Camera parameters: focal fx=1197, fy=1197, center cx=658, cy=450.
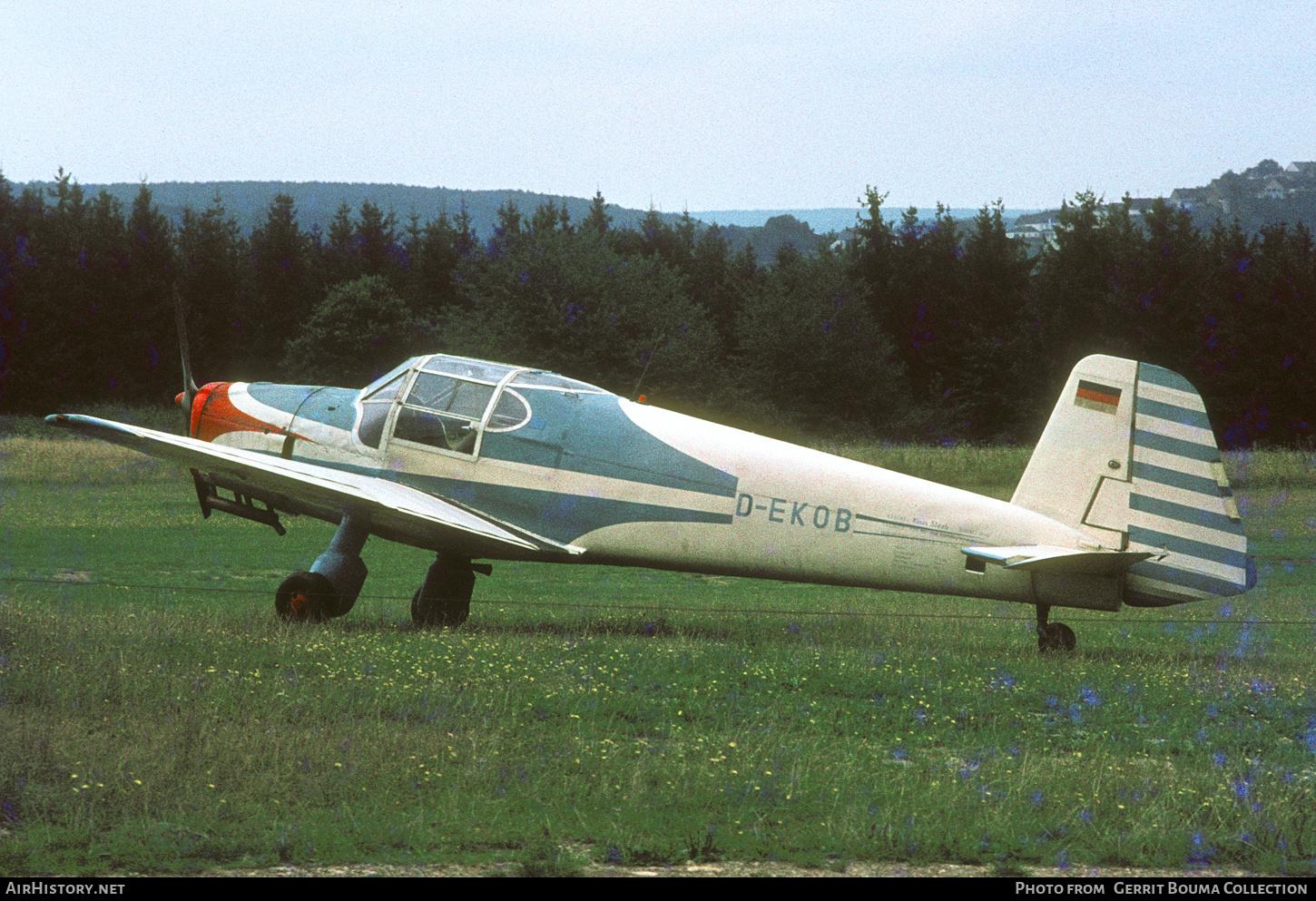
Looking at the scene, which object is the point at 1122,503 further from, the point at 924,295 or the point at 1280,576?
the point at 924,295

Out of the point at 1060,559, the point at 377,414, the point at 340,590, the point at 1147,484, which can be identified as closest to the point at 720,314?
the point at 377,414

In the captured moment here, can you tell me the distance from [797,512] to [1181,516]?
11.1 ft

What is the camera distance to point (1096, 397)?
10914mm

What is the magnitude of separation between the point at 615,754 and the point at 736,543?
423 cm

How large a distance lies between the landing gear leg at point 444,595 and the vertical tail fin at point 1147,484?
585 centimetres

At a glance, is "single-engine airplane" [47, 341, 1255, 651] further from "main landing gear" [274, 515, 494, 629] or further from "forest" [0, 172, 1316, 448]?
"forest" [0, 172, 1316, 448]

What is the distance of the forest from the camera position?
196 feet

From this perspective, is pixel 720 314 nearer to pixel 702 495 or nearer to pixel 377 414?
pixel 377 414

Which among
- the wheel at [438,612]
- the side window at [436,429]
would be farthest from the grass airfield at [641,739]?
the side window at [436,429]

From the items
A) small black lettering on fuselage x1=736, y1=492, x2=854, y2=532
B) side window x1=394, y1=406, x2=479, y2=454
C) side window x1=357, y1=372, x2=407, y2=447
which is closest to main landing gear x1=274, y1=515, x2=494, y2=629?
side window x1=357, y1=372, x2=407, y2=447

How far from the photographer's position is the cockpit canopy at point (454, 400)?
12086 millimetres

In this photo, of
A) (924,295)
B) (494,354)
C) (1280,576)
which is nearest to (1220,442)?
(924,295)

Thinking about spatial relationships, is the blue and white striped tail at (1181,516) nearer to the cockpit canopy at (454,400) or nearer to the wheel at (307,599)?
the cockpit canopy at (454,400)

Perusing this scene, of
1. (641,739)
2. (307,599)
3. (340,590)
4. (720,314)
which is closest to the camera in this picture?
(641,739)
